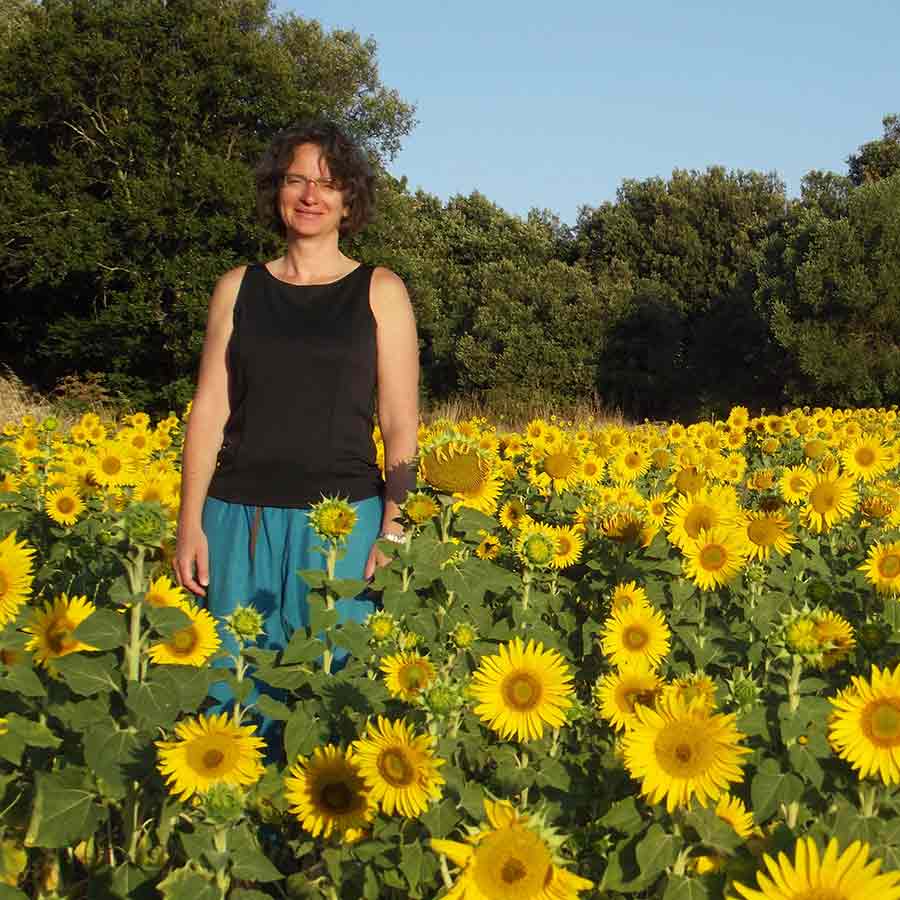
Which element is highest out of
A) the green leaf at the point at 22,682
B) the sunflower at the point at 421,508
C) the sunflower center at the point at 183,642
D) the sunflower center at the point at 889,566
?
the sunflower at the point at 421,508

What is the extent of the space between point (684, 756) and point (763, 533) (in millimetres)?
2029

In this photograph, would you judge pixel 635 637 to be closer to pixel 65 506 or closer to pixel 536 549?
pixel 536 549

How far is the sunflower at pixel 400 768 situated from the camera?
5.72 feet

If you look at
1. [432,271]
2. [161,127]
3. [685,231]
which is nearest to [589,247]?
[685,231]

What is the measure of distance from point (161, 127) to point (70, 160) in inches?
60.9

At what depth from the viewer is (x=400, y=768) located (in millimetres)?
1759

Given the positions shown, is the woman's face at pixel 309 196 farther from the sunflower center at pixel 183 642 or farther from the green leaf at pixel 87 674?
the green leaf at pixel 87 674

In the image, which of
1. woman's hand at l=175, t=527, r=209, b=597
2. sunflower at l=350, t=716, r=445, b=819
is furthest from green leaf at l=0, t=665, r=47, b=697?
woman's hand at l=175, t=527, r=209, b=597

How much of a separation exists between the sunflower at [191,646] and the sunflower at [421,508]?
1.67ft

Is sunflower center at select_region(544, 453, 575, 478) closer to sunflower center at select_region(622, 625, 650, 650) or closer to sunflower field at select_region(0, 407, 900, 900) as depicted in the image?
sunflower field at select_region(0, 407, 900, 900)

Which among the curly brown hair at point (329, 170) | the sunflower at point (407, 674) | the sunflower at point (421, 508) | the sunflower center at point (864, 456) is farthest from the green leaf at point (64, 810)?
the sunflower center at point (864, 456)

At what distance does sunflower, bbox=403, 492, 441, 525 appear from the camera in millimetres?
2479

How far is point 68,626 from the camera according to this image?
7.66ft

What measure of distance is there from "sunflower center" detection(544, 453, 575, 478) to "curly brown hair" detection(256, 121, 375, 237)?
1592 mm
